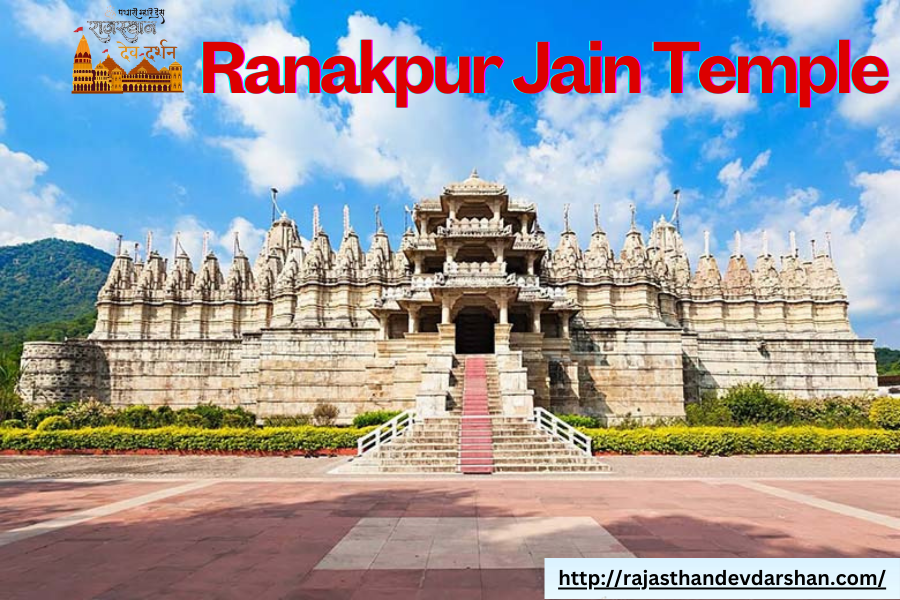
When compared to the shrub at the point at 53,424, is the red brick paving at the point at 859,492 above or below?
below

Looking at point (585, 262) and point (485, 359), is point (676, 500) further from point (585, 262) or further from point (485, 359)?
point (585, 262)

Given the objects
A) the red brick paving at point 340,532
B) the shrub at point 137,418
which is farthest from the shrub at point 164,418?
the red brick paving at point 340,532

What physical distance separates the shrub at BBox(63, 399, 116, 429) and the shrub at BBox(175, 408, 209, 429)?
11.2 feet

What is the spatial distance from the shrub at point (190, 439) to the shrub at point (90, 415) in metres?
3.88

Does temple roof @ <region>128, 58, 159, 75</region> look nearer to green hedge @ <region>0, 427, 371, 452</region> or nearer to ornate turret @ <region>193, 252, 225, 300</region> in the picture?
green hedge @ <region>0, 427, 371, 452</region>

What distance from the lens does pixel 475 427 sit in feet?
62.0

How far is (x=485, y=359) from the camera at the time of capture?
82.7 ft

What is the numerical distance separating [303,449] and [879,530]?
18.1 metres

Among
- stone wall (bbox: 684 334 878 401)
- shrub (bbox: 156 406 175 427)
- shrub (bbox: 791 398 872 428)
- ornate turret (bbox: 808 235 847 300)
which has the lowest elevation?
shrub (bbox: 791 398 872 428)

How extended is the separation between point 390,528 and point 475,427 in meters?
10.1

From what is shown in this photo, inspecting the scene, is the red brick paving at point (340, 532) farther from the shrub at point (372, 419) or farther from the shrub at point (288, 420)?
the shrub at point (288, 420)

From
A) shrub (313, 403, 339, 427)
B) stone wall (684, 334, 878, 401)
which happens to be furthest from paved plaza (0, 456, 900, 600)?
stone wall (684, 334, 878, 401)

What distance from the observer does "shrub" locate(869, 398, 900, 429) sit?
26.2 metres

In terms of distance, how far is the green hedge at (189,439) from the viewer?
2066 cm
